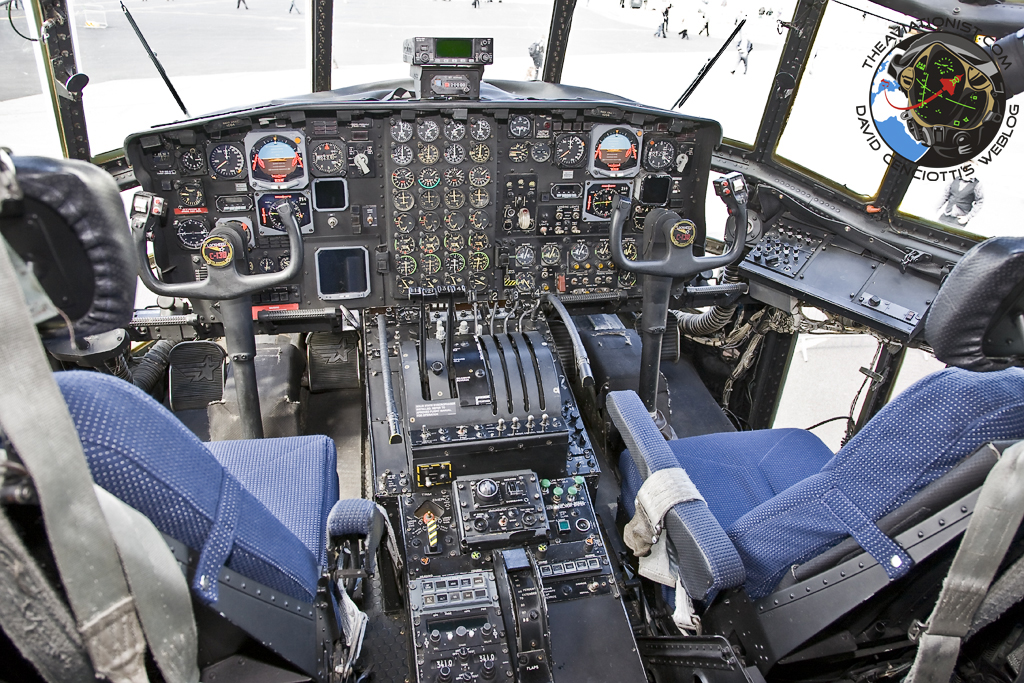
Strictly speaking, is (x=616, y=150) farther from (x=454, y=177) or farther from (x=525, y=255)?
(x=454, y=177)

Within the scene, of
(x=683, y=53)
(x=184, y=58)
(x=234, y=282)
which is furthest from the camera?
(x=683, y=53)

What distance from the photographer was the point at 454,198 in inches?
135

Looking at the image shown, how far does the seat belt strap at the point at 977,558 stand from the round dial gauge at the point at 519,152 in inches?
99.6

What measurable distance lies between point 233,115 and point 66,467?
2414 mm

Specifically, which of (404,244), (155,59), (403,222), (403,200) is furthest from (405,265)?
(155,59)

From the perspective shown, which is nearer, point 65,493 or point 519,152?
point 65,493

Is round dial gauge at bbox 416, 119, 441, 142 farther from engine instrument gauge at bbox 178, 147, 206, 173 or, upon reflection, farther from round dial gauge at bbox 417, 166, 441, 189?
engine instrument gauge at bbox 178, 147, 206, 173

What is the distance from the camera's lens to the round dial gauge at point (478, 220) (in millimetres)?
3475

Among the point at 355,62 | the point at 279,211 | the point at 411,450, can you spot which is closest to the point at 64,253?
the point at 411,450

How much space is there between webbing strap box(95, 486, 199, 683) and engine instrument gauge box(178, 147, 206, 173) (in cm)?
242

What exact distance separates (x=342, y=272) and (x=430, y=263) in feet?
1.45

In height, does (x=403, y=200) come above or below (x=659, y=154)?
below

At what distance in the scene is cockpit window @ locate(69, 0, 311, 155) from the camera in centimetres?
314

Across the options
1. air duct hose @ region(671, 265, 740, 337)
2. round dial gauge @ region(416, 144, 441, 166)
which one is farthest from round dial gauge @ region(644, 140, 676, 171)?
round dial gauge @ region(416, 144, 441, 166)
